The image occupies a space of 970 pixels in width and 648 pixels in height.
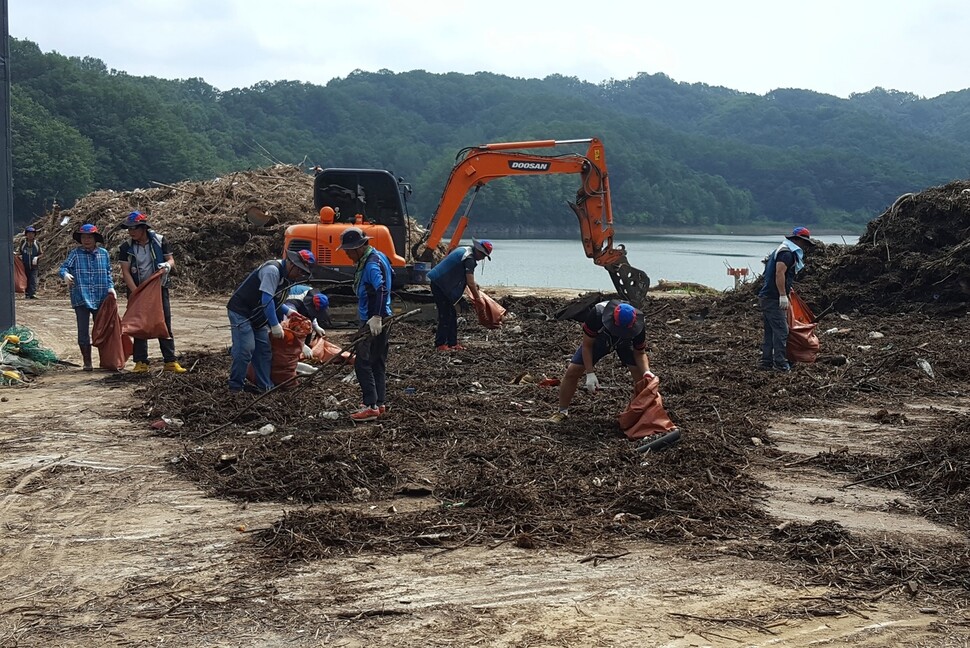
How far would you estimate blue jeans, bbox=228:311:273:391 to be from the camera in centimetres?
902

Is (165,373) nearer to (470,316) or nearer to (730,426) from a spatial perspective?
(730,426)

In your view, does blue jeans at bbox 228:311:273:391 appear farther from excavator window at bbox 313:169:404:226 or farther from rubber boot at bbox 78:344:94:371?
excavator window at bbox 313:169:404:226

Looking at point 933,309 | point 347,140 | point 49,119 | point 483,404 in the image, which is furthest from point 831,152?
point 483,404

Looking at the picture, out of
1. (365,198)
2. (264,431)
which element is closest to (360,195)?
(365,198)

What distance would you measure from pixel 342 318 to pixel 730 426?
848cm

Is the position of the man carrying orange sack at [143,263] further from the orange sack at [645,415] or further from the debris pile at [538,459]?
the orange sack at [645,415]

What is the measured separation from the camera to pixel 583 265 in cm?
4328

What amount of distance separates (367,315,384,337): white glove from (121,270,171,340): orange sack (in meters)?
3.25

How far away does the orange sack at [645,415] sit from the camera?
7.60 metres

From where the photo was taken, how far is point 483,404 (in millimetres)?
9125

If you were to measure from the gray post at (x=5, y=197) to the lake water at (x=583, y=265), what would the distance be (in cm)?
1352

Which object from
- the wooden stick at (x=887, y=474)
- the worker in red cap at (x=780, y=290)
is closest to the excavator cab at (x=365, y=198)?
the worker in red cap at (x=780, y=290)

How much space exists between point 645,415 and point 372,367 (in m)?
2.38

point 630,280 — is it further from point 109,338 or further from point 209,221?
Result: point 209,221
